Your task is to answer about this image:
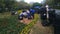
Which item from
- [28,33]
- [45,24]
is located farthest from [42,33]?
[45,24]

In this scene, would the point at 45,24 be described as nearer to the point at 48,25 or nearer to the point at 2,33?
the point at 48,25

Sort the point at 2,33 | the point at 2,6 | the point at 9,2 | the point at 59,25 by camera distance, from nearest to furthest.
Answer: the point at 59,25 < the point at 2,33 < the point at 2,6 < the point at 9,2

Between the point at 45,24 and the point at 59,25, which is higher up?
the point at 59,25

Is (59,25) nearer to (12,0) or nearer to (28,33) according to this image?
(28,33)

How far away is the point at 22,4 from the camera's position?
25172 millimetres

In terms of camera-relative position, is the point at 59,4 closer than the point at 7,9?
Yes

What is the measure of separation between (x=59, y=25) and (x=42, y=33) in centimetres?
232

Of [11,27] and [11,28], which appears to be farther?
[11,27]

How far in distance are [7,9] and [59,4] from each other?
17.6 m

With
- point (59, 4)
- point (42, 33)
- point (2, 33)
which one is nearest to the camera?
point (42, 33)

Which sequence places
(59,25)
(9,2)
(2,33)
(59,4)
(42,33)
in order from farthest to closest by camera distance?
(9,2)
(59,4)
(2,33)
(42,33)
(59,25)

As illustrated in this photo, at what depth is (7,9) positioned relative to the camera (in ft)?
86.6

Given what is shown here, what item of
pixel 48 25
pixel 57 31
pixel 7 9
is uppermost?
pixel 57 31

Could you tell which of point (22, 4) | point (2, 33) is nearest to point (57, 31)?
point (2, 33)
